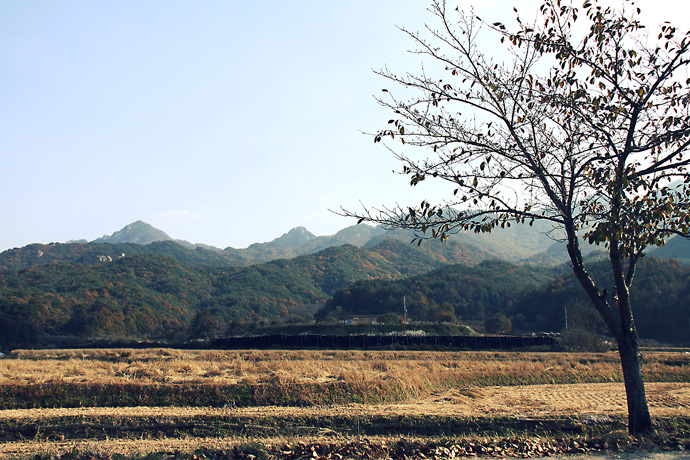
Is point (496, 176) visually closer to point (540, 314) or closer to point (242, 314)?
point (540, 314)

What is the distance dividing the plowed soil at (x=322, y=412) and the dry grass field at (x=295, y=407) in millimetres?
36

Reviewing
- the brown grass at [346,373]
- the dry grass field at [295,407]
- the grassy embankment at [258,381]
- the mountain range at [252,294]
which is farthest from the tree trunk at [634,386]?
the mountain range at [252,294]

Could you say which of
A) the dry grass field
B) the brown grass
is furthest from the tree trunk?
the brown grass

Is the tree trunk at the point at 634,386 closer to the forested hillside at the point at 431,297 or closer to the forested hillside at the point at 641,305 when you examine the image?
the forested hillside at the point at 641,305

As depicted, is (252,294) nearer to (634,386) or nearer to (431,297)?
(431,297)

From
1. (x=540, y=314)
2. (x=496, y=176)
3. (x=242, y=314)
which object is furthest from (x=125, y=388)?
(x=242, y=314)

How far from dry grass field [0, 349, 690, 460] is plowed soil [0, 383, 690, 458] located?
0.04m

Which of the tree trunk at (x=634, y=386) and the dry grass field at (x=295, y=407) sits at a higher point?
the tree trunk at (x=634, y=386)

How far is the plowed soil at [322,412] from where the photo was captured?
12648 millimetres

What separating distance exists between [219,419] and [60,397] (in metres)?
7.01

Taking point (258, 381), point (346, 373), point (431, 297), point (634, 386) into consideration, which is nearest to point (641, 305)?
point (431, 297)

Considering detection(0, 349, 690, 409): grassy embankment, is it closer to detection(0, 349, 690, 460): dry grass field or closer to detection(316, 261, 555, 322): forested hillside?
detection(0, 349, 690, 460): dry grass field

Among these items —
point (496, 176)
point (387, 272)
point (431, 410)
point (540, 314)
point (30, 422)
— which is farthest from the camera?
point (387, 272)

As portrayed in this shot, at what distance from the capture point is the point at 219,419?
14562mm
